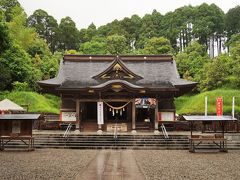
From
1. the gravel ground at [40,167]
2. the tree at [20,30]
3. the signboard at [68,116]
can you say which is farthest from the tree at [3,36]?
the tree at [20,30]

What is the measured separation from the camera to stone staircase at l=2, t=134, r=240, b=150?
2352 cm

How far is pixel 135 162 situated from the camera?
649 inches

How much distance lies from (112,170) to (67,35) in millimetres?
68136

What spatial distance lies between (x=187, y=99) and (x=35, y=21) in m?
41.7

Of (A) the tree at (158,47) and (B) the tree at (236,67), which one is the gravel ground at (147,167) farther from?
(A) the tree at (158,47)

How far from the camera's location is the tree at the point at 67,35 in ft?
259

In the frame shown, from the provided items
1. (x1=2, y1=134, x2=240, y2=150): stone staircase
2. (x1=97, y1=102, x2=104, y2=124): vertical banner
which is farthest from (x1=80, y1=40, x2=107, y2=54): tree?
(x1=2, y1=134, x2=240, y2=150): stone staircase

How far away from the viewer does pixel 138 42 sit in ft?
251

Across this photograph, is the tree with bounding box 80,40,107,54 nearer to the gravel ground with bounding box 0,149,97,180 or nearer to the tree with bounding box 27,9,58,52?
the tree with bounding box 27,9,58,52

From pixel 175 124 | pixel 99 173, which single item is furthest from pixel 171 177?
pixel 175 124

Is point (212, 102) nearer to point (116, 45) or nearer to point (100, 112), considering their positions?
point (100, 112)

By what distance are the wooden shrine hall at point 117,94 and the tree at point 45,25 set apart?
47.1 meters

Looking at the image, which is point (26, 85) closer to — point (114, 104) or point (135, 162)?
point (114, 104)

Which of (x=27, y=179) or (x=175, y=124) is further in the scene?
(x=175, y=124)
